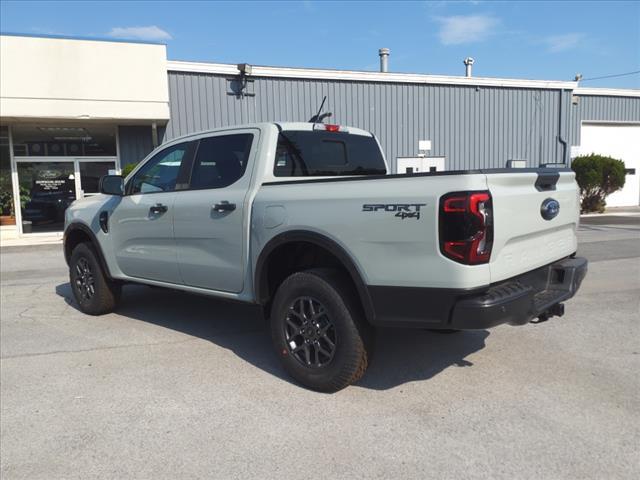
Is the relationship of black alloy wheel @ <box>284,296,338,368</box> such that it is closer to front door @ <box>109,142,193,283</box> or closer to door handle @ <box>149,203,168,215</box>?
front door @ <box>109,142,193,283</box>

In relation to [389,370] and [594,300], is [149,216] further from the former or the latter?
[594,300]

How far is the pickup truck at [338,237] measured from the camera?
297 centimetres

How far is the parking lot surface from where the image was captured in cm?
277

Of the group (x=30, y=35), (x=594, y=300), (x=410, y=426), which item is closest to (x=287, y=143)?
(x=410, y=426)

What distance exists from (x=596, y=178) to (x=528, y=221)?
17665 millimetres

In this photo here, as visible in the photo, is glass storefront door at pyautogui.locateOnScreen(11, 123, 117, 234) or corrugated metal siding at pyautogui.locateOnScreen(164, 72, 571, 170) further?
corrugated metal siding at pyautogui.locateOnScreen(164, 72, 571, 170)

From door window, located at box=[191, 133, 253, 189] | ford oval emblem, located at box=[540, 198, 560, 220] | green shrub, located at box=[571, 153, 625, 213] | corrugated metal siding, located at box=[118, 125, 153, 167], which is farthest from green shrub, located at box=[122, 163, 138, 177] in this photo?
green shrub, located at box=[571, 153, 625, 213]

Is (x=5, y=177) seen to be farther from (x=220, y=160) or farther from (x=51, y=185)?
(x=220, y=160)

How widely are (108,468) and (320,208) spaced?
1937 millimetres

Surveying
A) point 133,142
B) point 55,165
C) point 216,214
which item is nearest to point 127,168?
point 133,142

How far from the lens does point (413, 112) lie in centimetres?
1803

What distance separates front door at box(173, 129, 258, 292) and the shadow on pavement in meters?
0.68

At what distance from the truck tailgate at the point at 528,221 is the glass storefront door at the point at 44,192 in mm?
14392

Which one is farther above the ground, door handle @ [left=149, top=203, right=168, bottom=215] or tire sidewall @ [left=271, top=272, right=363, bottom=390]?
door handle @ [left=149, top=203, right=168, bottom=215]
